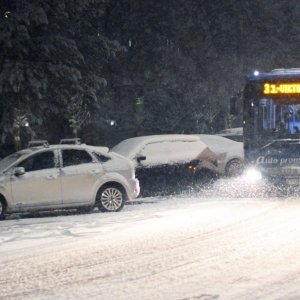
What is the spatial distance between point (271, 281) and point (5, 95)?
611 inches

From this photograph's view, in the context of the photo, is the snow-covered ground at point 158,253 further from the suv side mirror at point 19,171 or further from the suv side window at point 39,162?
the suv side window at point 39,162

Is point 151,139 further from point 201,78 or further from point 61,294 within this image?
point 201,78

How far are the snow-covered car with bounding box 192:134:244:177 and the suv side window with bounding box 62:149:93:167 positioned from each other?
692 centimetres

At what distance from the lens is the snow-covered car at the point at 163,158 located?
17.8 meters

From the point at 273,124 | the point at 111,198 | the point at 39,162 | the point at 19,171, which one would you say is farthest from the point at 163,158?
the point at 19,171

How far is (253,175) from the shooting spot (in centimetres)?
1658

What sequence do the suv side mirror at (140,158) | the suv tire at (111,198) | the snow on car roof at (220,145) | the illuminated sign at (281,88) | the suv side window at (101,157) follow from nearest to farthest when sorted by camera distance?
the suv tire at (111,198) < the suv side window at (101,157) < the illuminated sign at (281,88) < the suv side mirror at (140,158) < the snow on car roof at (220,145)

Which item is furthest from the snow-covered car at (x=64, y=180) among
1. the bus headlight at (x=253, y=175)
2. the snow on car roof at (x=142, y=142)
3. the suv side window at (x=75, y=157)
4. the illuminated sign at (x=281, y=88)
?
the illuminated sign at (x=281, y=88)

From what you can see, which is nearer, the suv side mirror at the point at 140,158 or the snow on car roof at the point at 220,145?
the suv side mirror at the point at 140,158

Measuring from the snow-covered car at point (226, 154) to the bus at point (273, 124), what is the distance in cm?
393

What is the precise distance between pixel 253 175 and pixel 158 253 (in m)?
7.86

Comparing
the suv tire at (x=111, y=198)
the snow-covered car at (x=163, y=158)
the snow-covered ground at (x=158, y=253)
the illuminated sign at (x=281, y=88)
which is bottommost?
the snow-covered ground at (x=158, y=253)

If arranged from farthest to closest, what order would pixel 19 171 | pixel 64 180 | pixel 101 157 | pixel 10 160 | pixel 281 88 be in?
1. pixel 281 88
2. pixel 101 157
3. pixel 10 160
4. pixel 64 180
5. pixel 19 171

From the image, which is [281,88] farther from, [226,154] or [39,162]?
[39,162]
